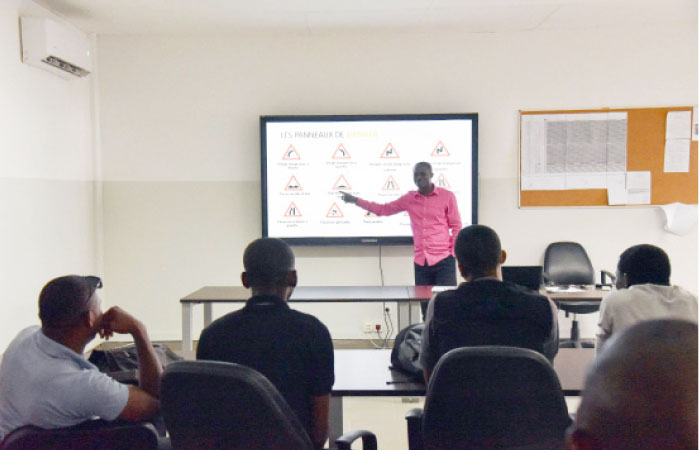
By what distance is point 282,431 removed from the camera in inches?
53.9

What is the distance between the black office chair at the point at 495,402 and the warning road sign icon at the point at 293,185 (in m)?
3.50

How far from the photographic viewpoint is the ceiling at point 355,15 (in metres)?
4.22

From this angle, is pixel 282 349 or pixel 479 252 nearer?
pixel 282 349

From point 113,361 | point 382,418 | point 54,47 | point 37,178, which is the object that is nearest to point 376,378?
point 113,361

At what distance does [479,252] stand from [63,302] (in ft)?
4.17

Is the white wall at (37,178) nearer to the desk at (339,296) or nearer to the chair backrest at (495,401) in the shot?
the desk at (339,296)

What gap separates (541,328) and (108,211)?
4.30 meters

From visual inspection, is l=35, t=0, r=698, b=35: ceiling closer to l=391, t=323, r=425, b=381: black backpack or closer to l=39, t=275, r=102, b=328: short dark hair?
l=391, t=323, r=425, b=381: black backpack

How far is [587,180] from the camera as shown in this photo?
4926 mm

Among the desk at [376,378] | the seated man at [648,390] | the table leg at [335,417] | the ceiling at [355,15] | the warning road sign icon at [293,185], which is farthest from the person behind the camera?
the warning road sign icon at [293,185]

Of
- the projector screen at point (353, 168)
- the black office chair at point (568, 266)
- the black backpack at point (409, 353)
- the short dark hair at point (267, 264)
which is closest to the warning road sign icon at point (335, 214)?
the projector screen at point (353, 168)

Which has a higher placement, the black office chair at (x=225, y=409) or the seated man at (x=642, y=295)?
the seated man at (x=642, y=295)

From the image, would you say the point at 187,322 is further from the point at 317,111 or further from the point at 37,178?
the point at 317,111

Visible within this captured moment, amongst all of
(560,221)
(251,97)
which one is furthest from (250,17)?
(560,221)
